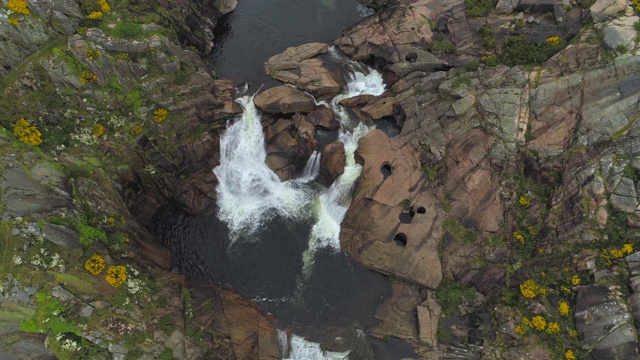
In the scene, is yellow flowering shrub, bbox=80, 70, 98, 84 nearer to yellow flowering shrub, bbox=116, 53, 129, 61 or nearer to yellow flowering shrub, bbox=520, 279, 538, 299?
yellow flowering shrub, bbox=116, 53, 129, 61

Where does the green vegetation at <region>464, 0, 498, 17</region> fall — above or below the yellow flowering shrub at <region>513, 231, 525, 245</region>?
above

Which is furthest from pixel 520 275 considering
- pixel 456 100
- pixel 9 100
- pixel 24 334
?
pixel 9 100

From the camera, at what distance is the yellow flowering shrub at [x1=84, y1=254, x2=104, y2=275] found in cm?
2606

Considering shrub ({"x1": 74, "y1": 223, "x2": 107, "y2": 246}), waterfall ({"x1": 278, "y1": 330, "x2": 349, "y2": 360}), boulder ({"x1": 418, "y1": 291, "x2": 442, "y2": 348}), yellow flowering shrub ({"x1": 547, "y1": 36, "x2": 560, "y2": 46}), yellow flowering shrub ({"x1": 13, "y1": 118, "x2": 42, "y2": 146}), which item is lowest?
waterfall ({"x1": 278, "y1": 330, "x2": 349, "y2": 360})

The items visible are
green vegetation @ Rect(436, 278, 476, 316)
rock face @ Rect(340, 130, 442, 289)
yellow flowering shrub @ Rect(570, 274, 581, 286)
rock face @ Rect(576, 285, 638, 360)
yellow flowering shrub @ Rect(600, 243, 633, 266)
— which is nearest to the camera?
rock face @ Rect(576, 285, 638, 360)

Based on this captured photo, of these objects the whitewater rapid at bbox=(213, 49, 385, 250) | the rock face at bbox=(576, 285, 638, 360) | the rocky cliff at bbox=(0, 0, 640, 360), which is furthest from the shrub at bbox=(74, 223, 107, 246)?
the rock face at bbox=(576, 285, 638, 360)

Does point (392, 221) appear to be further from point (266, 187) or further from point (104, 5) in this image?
point (104, 5)

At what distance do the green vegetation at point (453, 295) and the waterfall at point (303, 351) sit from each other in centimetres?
889

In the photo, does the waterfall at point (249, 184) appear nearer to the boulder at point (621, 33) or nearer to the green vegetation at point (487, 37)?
the green vegetation at point (487, 37)

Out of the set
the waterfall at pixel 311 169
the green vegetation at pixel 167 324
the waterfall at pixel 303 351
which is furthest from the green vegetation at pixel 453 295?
the green vegetation at pixel 167 324

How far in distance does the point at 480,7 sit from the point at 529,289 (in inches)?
1202

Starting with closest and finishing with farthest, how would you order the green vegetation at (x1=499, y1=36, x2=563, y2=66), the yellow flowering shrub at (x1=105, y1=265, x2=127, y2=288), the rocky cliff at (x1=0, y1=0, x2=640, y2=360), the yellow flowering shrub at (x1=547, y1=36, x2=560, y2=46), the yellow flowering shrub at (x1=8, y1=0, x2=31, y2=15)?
the rocky cliff at (x1=0, y1=0, x2=640, y2=360)
the yellow flowering shrub at (x1=105, y1=265, x2=127, y2=288)
the yellow flowering shrub at (x1=8, y1=0, x2=31, y2=15)
the green vegetation at (x1=499, y1=36, x2=563, y2=66)
the yellow flowering shrub at (x1=547, y1=36, x2=560, y2=46)

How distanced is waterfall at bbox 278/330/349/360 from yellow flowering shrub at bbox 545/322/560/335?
1481 cm

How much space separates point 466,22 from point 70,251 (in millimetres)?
43561
